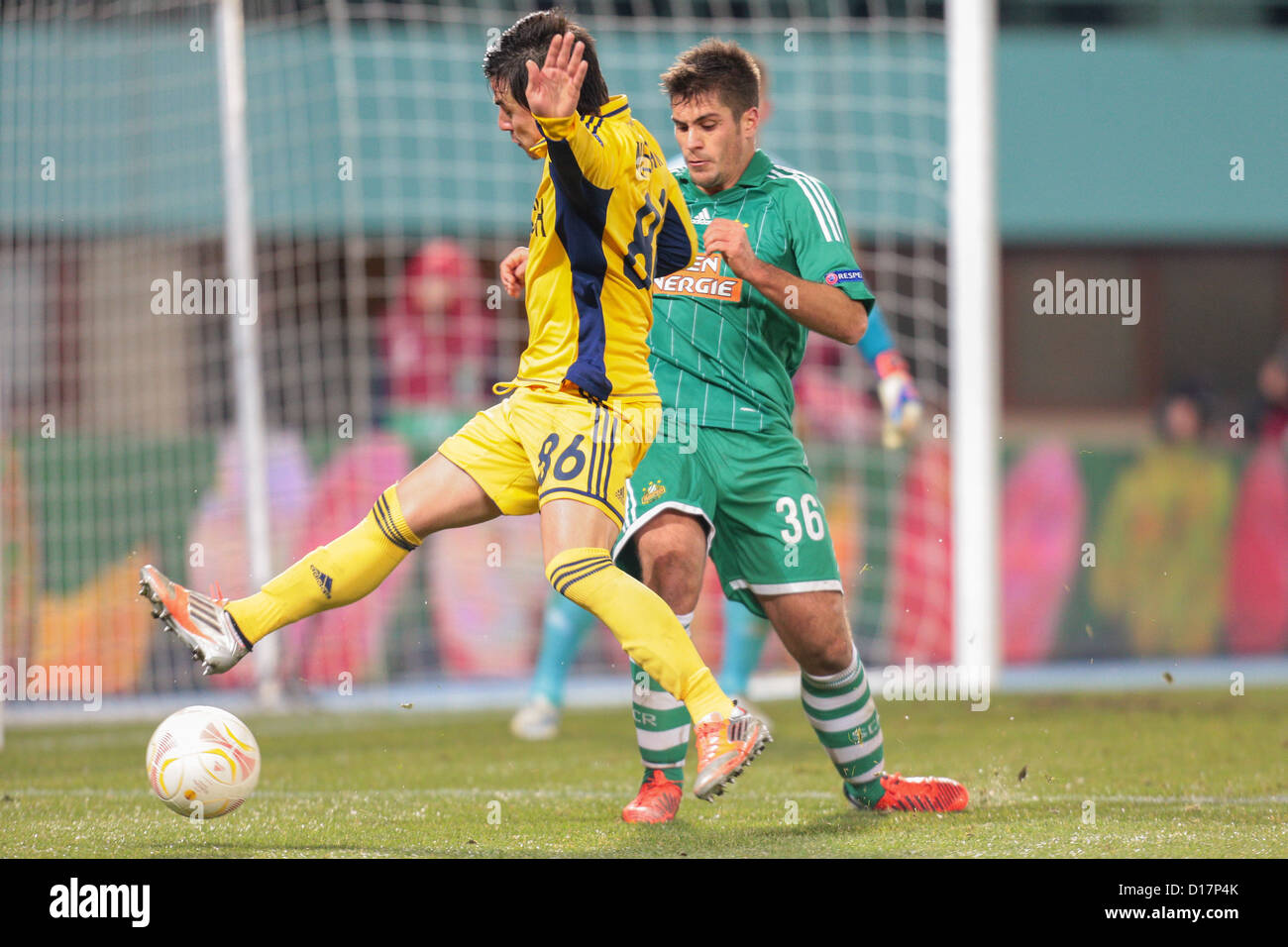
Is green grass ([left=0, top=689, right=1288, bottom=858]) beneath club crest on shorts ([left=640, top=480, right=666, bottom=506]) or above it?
beneath

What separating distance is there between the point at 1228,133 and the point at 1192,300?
1.68 meters

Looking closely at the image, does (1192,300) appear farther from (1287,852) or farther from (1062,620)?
(1287,852)

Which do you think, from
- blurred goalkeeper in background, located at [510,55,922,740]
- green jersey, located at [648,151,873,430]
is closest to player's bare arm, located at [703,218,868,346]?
green jersey, located at [648,151,873,430]

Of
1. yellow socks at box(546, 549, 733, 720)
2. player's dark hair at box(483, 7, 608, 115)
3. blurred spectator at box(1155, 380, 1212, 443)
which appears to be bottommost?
yellow socks at box(546, 549, 733, 720)

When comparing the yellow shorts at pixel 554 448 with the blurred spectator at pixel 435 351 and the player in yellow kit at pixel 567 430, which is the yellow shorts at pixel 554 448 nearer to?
the player in yellow kit at pixel 567 430

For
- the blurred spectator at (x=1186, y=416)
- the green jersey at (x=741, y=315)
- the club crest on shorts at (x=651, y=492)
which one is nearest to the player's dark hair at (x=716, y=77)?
the green jersey at (x=741, y=315)

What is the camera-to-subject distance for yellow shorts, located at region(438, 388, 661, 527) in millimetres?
4160

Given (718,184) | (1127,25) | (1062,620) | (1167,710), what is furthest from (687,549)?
(1127,25)

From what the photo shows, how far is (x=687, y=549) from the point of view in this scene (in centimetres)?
478

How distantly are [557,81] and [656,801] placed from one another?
2.14m

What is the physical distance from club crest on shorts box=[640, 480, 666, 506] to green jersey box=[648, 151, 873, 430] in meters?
0.26

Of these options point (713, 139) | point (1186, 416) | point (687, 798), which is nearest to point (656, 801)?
point (687, 798)

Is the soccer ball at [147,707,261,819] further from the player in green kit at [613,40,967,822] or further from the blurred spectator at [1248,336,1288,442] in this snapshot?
the blurred spectator at [1248,336,1288,442]

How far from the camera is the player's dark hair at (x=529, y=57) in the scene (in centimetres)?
410
